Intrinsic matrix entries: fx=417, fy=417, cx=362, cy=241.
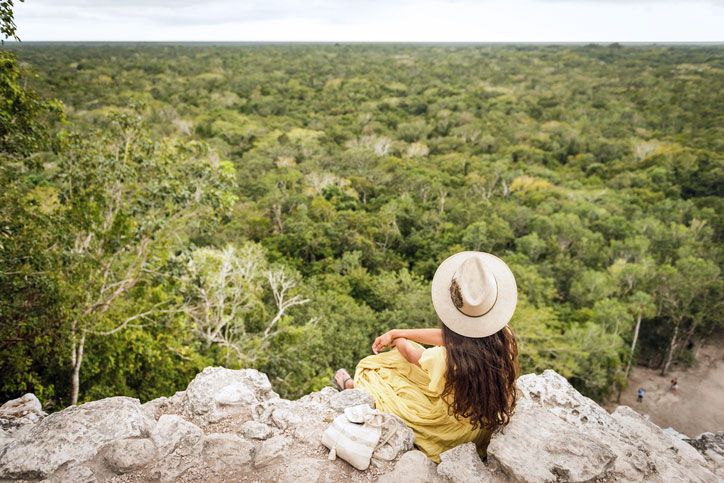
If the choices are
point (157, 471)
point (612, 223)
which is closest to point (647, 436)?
point (157, 471)

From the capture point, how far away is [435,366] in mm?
3047

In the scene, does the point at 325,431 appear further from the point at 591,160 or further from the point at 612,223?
the point at 591,160

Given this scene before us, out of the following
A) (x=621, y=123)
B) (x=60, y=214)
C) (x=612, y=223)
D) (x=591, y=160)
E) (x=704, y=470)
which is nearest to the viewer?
(x=704, y=470)

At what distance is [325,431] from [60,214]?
5517 millimetres

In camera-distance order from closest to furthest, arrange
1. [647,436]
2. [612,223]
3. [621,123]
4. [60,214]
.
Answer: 1. [647,436]
2. [60,214]
3. [612,223]
4. [621,123]

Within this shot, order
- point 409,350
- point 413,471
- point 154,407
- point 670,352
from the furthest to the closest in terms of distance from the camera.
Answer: point 670,352, point 154,407, point 409,350, point 413,471

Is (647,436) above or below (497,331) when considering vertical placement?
below

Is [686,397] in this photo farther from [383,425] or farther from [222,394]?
[222,394]

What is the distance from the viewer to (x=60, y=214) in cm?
620

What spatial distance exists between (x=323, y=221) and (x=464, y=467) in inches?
1069

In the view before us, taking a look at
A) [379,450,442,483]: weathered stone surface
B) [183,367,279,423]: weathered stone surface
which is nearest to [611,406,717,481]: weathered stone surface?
[379,450,442,483]: weathered stone surface

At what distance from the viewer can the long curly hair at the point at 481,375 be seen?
2.78 metres

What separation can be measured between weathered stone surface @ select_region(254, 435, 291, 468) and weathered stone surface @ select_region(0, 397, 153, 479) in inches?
34.0

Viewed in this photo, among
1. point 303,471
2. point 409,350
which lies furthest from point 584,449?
point 303,471
